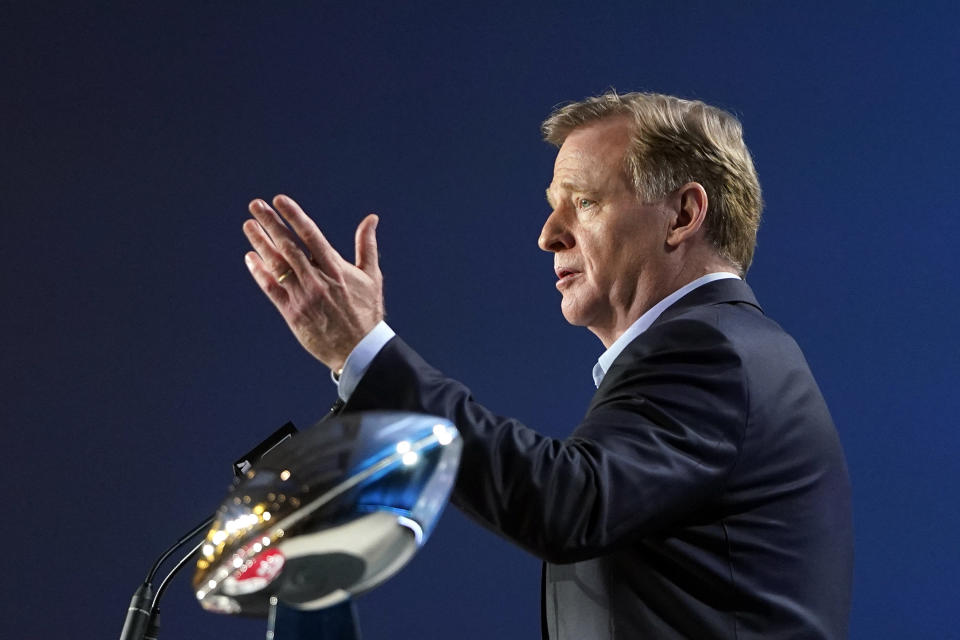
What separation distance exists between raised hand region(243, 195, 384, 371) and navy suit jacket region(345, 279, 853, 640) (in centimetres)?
4

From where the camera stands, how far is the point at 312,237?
42.6 inches

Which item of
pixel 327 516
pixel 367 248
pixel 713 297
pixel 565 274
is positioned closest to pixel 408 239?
pixel 565 274

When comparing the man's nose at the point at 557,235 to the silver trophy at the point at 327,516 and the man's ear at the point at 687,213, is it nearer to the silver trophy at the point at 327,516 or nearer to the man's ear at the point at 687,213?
the man's ear at the point at 687,213

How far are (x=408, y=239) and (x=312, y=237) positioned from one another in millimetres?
1685

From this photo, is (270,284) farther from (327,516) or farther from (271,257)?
(327,516)

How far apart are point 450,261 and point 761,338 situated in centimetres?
149

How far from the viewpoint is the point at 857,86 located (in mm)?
2777

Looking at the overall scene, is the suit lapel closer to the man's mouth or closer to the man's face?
the man's face

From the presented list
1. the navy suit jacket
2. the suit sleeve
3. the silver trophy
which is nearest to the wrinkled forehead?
the navy suit jacket

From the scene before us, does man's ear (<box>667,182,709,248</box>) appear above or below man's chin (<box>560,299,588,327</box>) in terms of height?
above

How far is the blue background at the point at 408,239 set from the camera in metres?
2.63

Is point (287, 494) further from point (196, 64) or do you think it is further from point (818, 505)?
point (196, 64)

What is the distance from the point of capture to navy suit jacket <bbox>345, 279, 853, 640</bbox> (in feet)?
3.56

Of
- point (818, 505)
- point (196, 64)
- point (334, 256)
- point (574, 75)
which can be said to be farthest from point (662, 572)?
point (196, 64)
